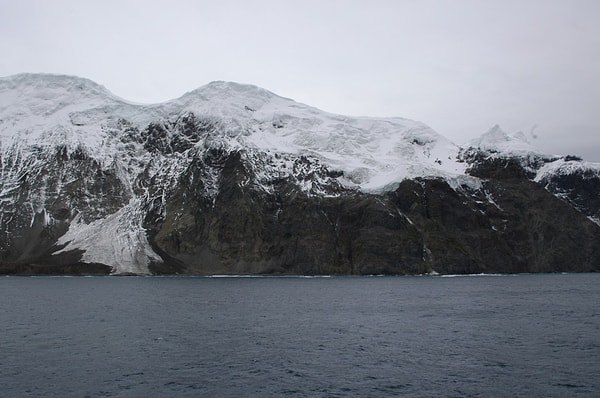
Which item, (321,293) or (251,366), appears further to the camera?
(321,293)

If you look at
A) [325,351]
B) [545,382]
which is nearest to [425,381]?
[545,382]

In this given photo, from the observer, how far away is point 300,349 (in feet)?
222

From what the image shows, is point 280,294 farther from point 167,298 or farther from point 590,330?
point 590,330

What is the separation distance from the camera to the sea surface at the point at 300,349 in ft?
164

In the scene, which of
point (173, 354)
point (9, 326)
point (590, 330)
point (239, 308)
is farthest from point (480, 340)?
point (9, 326)

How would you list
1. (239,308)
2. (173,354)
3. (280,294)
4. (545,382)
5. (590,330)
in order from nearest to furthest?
(545,382), (173,354), (590,330), (239,308), (280,294)

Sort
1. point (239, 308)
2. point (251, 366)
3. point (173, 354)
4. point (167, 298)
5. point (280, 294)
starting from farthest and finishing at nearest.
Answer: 1. point (280, 294)
2. point (167, 298)
3. point (239, 308)
4. point (173, 354)
5. point (251, 366)

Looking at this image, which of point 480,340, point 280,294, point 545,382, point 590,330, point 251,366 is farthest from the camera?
point 280,294

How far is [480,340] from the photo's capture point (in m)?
72.8

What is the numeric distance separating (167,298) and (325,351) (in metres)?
74.4

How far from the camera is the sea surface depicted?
164 feet

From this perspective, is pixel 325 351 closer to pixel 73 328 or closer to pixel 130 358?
pixel 130 358

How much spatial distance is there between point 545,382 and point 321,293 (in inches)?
3964

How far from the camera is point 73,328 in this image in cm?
8144
